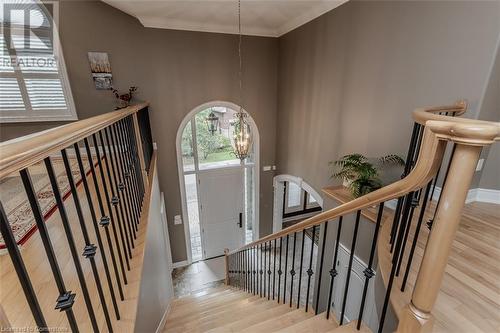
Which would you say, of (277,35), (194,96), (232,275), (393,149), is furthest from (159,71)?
(232,275)

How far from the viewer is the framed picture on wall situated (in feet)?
12.8

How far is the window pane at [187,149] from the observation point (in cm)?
493

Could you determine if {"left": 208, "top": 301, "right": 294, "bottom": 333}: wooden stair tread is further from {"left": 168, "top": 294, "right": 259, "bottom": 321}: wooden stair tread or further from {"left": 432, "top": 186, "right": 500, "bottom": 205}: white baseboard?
{"left": 432, "top": 186, "right": 500, "bottom": 205}: white baseboard

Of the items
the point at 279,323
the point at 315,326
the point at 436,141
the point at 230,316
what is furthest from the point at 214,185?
the point at 436,141

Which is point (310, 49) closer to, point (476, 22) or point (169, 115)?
point (476, 22)

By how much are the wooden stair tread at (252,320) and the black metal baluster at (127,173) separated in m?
1.29

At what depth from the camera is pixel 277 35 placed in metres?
4.75

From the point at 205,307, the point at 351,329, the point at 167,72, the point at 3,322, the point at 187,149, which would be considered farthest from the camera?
the point at 187,149

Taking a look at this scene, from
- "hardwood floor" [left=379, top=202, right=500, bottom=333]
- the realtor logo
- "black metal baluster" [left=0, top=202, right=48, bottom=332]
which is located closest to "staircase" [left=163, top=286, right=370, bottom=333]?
"hardwood floor" [left=379, top=202, right=500, bottom=333]

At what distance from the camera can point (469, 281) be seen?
1.48m

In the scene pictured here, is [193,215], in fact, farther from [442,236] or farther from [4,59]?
[442,236]

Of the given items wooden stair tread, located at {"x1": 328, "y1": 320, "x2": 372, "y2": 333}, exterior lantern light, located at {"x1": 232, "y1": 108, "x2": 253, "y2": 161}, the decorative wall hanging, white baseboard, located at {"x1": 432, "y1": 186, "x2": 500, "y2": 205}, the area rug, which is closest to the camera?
wooden stair tread, located at {"x1": 328, "y1": 320, "x2": 372, "y2": 333}

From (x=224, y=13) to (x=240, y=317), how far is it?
4508 millimetres

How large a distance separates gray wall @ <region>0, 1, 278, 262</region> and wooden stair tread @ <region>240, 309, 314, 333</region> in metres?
3.62
